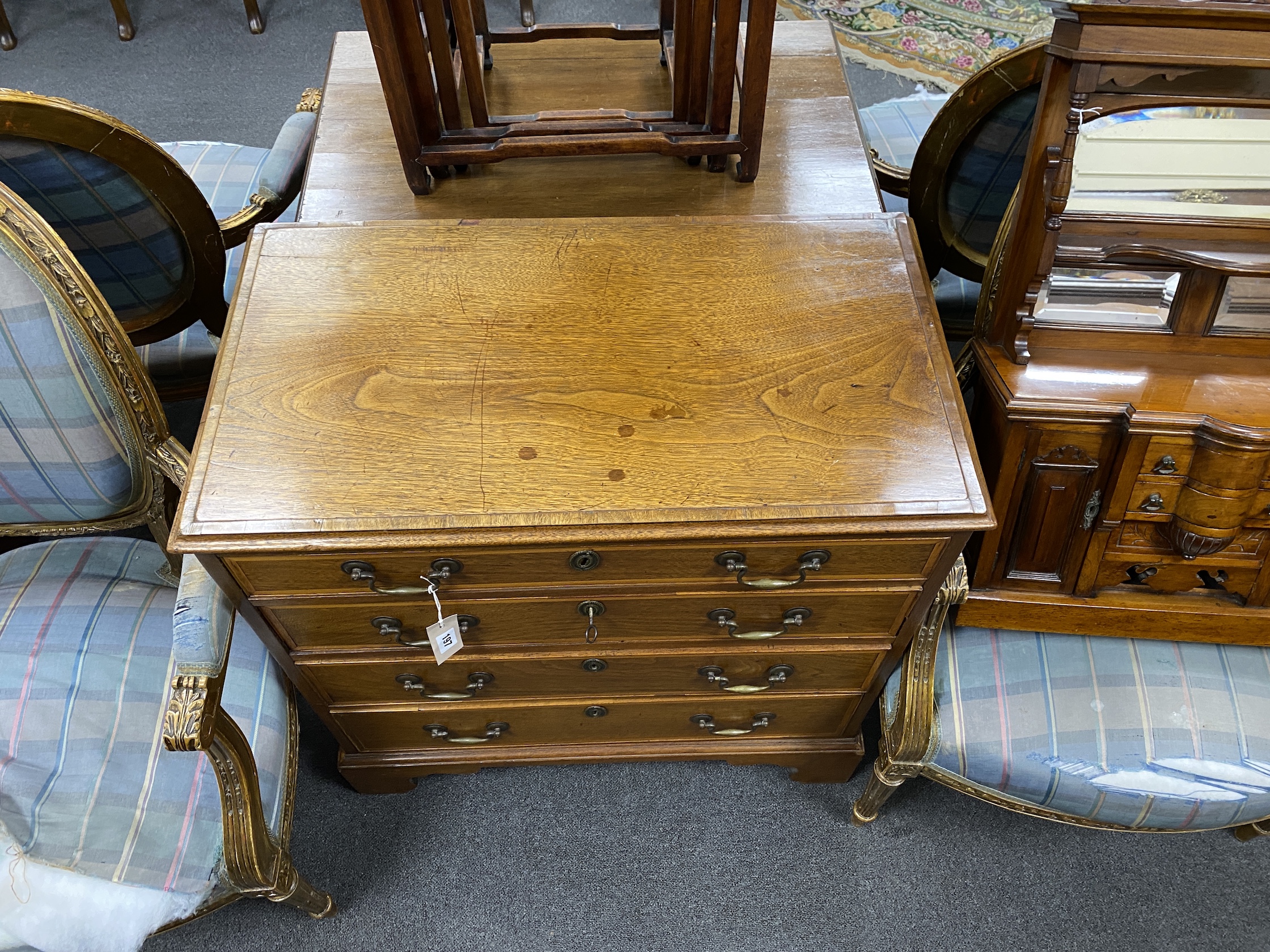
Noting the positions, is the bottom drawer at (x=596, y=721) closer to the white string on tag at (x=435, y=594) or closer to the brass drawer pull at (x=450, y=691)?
the brass drawer pull at (x=450, y=691)

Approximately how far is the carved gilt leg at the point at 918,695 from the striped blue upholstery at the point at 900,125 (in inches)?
39.3

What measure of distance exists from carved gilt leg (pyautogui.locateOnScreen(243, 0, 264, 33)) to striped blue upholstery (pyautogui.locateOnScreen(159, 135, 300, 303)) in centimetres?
138

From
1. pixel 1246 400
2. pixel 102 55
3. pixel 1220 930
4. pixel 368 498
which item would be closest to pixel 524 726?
pixel 368 498

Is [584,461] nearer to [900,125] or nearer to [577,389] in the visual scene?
[577,389]

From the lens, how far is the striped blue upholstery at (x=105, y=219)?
123 centimetres

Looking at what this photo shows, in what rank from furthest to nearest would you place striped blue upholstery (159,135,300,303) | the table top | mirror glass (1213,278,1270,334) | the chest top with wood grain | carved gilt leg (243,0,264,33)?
carved gilt leg (243,0,264,33) < striped blue upholstery (159,135,300,303) < the table top < mirror glass (1213,278,1270,334) < the chest top with wood grain

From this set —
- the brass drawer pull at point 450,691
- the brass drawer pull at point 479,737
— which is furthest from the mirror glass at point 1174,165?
the brass drawer pull at point 479,737

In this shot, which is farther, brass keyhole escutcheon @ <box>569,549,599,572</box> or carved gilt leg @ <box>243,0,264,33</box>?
carved gilt leg @ <box>243,0,264,33</box>

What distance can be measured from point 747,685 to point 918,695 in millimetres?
232

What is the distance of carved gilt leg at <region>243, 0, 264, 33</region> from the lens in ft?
9.52

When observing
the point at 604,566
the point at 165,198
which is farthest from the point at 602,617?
the point at 165,198

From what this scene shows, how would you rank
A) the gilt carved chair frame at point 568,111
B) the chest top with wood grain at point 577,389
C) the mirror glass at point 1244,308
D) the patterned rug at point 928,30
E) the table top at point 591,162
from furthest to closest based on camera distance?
the patterned rug at point 928,30
the table top at point 591,162
the gilt carved chair frame at point 568,111
the mirror glass at point 1244,308
the chest top with wood grain at point 577,389

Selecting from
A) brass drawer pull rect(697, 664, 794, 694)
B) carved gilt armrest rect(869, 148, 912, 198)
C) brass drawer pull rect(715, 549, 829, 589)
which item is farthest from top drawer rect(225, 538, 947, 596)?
carved gilt armrest rect(869, 148, 912, 198)

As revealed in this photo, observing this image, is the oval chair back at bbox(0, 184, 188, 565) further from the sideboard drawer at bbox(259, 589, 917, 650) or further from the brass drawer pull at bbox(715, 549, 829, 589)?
the brass drawer pull at bbox(715, 549, 829, 589)
